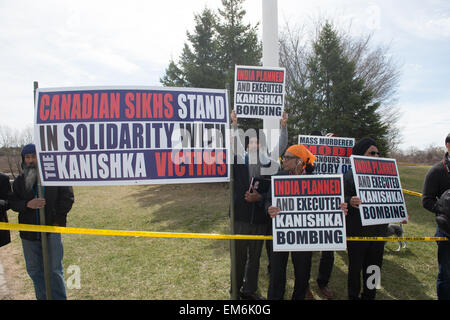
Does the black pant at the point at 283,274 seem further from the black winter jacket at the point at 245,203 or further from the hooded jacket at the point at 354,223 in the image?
the hooded jacket at the point at 354,223

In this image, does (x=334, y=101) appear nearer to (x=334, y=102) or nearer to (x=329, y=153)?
(x=334, y=102)

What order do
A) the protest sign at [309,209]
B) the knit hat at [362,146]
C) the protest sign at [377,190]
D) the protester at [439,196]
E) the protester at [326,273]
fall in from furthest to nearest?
the protester at [326,273], the knit hat at [362,146], the protest sign at [377,190], the protester at [439,196], the protest sign at [309,209]

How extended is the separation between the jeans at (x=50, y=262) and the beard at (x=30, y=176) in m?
0.66

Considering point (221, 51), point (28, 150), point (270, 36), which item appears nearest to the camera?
point (28, 150)

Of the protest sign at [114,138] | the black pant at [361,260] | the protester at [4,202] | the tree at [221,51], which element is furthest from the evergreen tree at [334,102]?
the protester at [4,202]

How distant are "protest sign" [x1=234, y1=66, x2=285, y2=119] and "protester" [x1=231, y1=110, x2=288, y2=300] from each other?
967mm

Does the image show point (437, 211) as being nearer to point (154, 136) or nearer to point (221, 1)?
point (154, 136)

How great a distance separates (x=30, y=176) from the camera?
3.30 meters

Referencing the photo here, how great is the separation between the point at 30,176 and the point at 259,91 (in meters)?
3.64

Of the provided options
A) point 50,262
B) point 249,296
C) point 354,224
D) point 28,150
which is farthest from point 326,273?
point 28,150

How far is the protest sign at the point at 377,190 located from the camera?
3410 millimetres
